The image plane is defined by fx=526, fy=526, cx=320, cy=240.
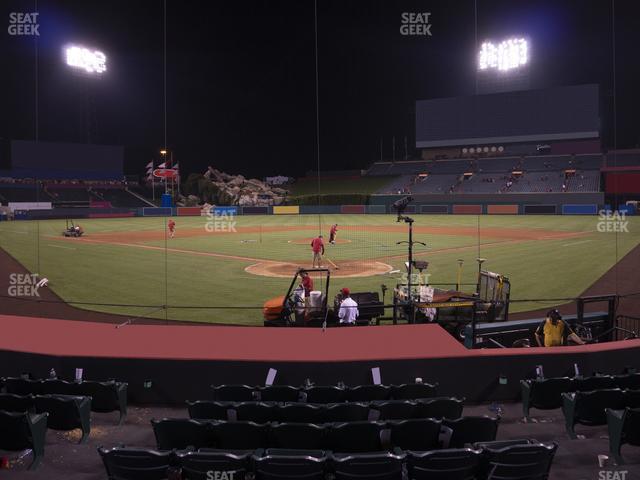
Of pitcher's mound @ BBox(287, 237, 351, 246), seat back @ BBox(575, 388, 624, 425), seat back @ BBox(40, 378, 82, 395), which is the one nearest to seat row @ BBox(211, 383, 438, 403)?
seat back @ BBox(575, 388, 624, 425)

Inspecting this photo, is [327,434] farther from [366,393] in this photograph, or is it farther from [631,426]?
[631,426]

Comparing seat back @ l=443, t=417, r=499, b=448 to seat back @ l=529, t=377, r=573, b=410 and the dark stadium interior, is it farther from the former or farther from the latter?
seat back @ l=529, t=377, r=573, b=410

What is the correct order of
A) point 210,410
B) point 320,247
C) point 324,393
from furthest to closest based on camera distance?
point 320,247, point 324,393, point 210,410

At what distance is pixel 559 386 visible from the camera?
22.8 ft

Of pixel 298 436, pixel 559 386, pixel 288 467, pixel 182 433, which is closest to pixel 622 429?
pixel 559 386

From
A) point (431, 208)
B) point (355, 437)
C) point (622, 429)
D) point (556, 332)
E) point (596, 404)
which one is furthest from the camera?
point (431, 208)

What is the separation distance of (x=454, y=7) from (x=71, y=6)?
22817 millimetres

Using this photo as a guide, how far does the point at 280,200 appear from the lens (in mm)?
73625

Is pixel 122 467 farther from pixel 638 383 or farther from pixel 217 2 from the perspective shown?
pixel 217 2

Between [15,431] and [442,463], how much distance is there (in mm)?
4503

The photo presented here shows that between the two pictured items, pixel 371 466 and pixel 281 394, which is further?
pixel 281 394

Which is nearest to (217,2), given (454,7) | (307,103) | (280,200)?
(454,7)

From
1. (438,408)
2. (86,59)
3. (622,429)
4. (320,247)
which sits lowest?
(622,429)

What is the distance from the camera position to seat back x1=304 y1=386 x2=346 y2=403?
21.9ft
